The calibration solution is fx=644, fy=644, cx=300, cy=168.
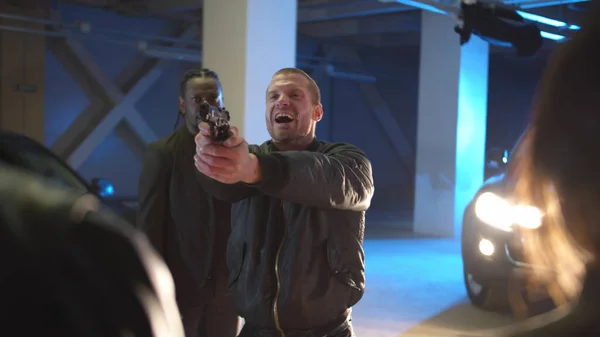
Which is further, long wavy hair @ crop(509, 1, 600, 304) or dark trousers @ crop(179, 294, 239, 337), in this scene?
dark trousers @ crop(179, 294, 239, 337)

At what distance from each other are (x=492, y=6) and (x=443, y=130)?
93.7 inches

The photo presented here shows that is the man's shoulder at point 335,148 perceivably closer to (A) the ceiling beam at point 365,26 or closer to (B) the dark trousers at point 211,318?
(B) the dark trousers at point 211,318

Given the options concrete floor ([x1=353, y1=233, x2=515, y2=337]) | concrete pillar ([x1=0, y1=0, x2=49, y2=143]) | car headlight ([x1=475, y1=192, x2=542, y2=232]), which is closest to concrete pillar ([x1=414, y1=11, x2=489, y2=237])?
concrete floor ([x1=353, y1=233, x2=515, y2=337])

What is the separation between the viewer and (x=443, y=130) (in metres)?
9.17

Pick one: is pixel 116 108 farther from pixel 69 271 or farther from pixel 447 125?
pixel 69 271

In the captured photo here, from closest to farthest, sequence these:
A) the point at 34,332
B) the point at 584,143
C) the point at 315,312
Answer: the point at 34,332 < the point at 584,143 < the point at 315,312

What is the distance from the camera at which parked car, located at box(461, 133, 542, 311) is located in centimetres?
439

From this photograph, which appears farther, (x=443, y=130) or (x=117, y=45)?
(x=117, y=45)

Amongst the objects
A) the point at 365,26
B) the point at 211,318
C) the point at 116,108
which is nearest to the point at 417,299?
the point at 211,318

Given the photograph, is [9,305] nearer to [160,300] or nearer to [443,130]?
[160,300]

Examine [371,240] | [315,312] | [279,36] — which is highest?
[279,36]

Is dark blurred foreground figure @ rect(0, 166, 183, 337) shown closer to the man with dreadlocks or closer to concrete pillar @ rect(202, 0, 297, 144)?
the man with dreadlocks

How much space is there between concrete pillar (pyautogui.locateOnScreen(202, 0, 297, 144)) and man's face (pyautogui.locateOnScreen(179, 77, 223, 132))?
7.33 feet

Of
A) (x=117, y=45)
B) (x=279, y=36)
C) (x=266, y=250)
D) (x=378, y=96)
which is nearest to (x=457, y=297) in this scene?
(x=279, y=36)
